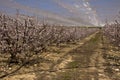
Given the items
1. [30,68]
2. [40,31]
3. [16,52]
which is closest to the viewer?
[30,68]

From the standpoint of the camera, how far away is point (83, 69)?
16.9 meters

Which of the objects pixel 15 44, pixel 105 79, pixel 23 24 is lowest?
pixel 105 79

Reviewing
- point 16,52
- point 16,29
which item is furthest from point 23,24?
point 16,52

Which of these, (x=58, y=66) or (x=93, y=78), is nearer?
(x=93, y=78)

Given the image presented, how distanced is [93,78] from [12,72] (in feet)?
14.4

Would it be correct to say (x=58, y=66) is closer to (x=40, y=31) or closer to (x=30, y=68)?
(x=30, y=68)

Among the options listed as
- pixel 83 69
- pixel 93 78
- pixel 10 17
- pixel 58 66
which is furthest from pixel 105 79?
pixel 10 17

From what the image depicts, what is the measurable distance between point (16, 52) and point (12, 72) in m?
2.78

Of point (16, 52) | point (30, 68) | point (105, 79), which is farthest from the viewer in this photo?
point (16, 52)

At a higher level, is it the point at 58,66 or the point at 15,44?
the point at 15,44

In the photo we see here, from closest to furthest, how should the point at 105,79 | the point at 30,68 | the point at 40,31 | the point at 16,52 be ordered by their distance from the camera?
the point at 105,79, the point at 30,68, the point at 16,52, the point at 40,31

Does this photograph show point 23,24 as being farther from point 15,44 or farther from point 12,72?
point 12,72

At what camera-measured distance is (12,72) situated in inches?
607

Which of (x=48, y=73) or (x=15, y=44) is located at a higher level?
(x=15, y=44)
